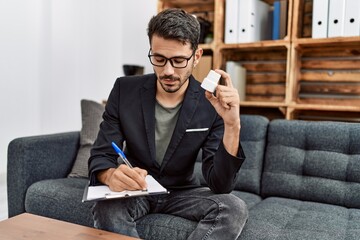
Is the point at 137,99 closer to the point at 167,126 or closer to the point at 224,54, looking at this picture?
the point at 167,126

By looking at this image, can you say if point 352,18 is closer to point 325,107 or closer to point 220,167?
point 325,107

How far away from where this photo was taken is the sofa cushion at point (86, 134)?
187 cm

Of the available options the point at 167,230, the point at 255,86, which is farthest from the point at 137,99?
the point at 255,86

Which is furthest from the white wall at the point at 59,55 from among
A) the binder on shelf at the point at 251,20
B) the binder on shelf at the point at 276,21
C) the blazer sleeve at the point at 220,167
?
the blazer sleeve at the point at 220,167

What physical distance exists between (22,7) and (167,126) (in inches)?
69.4

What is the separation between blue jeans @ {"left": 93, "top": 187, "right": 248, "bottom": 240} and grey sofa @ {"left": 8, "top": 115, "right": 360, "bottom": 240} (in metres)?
0.12

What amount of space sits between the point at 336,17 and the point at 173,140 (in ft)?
3.88

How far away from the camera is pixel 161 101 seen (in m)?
1.45

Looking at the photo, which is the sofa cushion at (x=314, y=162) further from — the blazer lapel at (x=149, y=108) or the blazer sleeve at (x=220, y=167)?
the blazer lapel at (x=149, y=108)

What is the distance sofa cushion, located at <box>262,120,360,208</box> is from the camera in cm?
164

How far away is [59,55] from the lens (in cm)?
280

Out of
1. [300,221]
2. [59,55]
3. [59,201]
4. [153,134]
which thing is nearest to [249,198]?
[300,221]

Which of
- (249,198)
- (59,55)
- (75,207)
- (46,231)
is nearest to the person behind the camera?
(46,231)

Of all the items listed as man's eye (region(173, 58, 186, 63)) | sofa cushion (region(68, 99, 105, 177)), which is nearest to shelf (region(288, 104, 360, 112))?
man's eye (region(173, 58, 186, 63))
